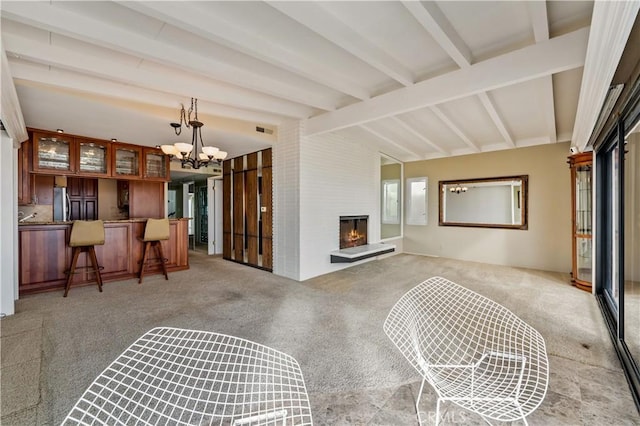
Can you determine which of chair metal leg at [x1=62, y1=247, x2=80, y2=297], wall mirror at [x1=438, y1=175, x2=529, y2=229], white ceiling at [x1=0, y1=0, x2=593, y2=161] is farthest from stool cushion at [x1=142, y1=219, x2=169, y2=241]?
wall mirror at [x1=438, y1=175, x2=529, y2=229]

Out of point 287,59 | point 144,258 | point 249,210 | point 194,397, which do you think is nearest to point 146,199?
point 144,258

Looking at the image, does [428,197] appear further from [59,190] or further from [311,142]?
[59,190]

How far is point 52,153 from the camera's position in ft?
14.5

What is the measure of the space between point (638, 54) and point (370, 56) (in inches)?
80.0

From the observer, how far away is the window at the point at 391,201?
785 cm

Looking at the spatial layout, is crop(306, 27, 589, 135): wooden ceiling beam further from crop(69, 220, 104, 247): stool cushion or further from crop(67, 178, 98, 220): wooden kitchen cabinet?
crop(67, 178, 98, 220): wooden kitchen cabinet

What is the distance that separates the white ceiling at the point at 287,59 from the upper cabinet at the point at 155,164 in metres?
0.74

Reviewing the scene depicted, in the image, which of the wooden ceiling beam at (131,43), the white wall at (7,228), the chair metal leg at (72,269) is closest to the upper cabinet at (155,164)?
the chair metal leg at (72,269)

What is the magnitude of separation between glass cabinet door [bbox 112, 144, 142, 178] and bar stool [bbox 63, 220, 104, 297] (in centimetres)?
129

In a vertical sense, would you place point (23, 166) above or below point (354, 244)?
above

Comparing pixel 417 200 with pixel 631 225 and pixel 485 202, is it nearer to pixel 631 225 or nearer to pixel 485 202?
pixel 485 202

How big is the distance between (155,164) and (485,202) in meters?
7.33

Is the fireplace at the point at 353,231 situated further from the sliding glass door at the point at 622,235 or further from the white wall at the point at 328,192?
the sliding glass door at the point at 622,235

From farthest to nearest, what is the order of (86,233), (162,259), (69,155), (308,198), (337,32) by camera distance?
(308,198) → (162,259) → (69,155) → (86,233) → (337,32)
